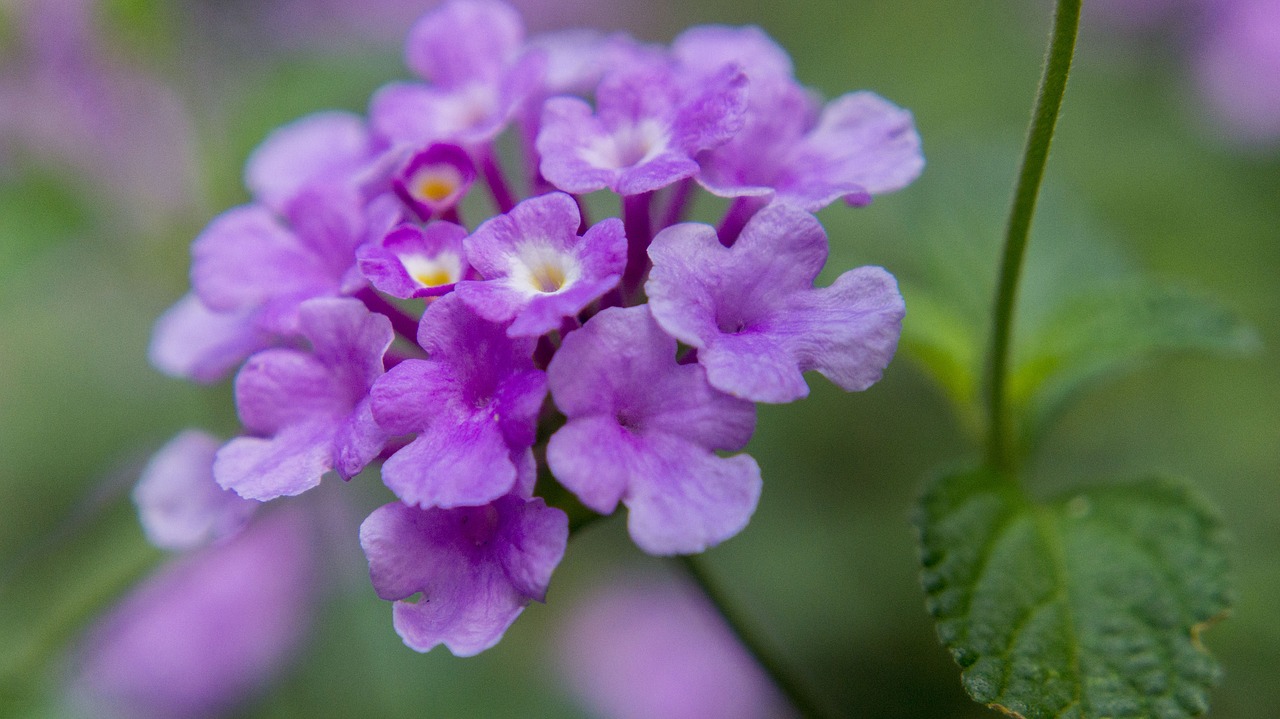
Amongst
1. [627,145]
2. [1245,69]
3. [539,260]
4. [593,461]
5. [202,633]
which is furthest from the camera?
[1245,69]

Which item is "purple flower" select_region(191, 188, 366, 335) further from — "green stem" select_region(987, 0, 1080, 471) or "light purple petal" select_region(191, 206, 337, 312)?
"green stem" select_region(987, 0, 1080, 471)

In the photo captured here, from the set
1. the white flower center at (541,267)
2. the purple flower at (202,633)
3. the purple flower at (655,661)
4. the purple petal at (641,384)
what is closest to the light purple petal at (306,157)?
the white flower center at (541,267)

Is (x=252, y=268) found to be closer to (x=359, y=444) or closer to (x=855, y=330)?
(x=359, y=444)

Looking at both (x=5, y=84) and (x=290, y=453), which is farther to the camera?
(x=5, y=84)

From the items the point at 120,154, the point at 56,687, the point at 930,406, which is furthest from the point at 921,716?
the point at 120,154

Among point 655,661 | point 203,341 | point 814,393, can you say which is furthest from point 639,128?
point 655,661

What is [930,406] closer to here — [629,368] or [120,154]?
[629,368]
